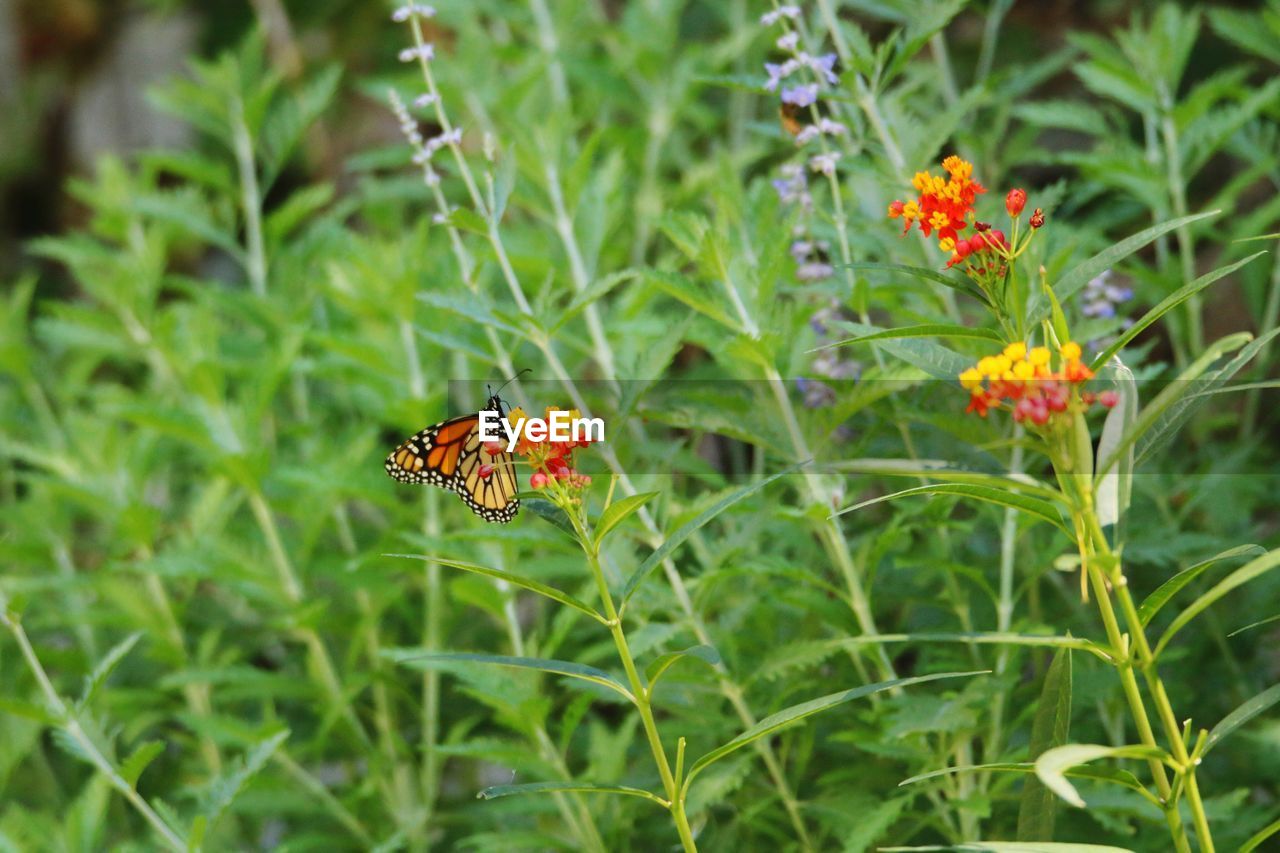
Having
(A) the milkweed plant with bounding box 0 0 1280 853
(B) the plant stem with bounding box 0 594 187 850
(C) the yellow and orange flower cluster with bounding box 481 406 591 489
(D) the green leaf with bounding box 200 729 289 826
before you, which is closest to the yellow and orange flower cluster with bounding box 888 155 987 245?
(A) the milkweed plant with bounding box 0 0 1280 853

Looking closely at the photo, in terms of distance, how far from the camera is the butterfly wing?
1.15 m

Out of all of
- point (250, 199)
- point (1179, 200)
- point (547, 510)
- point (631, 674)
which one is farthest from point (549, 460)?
point (250, 199)

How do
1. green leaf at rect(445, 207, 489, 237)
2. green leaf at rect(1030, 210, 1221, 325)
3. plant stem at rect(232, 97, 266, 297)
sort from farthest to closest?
plant stem at rect(232, 97, 266, 297) → green leaf at rect(445, 207, 489, 237) → green leaf at rect(1030, 210, 1221, 325)

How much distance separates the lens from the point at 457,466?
1275mm

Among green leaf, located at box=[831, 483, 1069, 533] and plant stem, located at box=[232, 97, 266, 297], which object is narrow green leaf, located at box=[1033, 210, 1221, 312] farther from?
plant stem, located at box=[232, 97, 266, 297]

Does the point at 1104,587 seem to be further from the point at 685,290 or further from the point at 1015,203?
the point at 685,290

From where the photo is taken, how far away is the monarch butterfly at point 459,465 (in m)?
1.14

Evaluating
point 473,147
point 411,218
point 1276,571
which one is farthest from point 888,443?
point 411,218

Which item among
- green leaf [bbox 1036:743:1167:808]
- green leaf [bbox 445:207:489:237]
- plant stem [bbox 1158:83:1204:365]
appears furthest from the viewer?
plant stem [bbox 1158:83:1204:365]

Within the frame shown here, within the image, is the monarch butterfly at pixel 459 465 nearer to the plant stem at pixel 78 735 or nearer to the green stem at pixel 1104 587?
the plant stem at pixel 78 735

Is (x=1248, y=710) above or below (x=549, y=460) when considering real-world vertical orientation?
below

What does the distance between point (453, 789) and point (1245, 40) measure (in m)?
1.45

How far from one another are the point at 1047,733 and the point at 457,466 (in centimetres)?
64

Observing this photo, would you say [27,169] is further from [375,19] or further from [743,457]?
[743,457]
